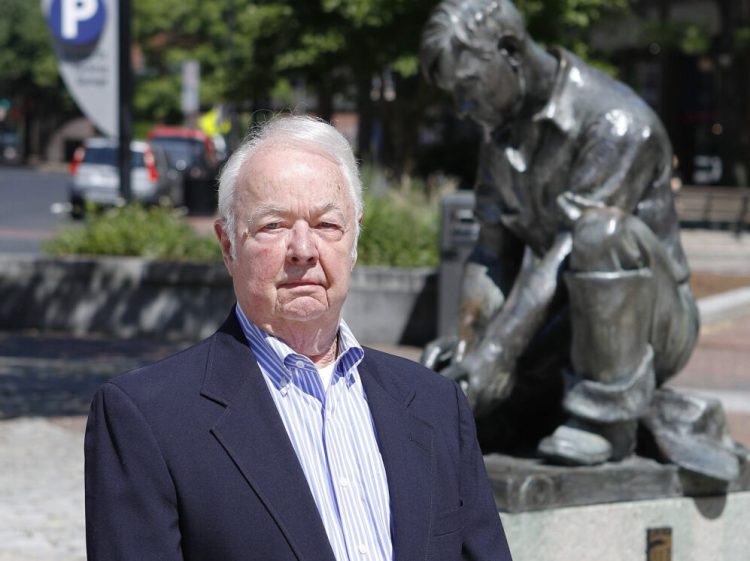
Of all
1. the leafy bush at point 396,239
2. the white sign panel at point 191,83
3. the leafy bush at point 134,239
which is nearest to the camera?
the leafy bush at point 396,239

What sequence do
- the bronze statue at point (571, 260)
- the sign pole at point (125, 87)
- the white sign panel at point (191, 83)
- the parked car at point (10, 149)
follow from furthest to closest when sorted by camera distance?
the parked car at point (10, 149) < the white sign panel at point (191, 83) < the sign pole at point (125, 87) < the bronze statue at point (571, 260)

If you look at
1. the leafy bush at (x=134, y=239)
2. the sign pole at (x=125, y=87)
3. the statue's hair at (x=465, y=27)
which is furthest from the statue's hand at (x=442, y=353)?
the sign pole at (x=125, y=87)

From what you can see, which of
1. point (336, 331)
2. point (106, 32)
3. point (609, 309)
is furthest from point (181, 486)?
point (106, 32)

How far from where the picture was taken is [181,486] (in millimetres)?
2545

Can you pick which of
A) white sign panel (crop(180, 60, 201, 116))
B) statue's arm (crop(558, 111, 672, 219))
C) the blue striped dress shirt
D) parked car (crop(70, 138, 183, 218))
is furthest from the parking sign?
white sign panel (crop(180, 60, 201, 116))

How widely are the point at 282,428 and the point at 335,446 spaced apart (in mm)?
106

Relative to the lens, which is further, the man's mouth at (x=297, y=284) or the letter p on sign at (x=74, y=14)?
the letter p on sign at (x=74, y=14)

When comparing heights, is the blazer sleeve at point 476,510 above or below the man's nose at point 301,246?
below

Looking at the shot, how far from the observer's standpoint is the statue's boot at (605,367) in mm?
4863

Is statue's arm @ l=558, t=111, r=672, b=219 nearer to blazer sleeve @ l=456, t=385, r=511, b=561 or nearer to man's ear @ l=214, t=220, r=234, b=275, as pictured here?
blazer sleeve @ l=456, t=385, r=511, b=561

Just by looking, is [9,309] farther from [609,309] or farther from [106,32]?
A: [609,309]

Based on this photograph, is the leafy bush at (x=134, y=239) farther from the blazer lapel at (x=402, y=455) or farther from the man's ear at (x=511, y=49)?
the blazer lapel at (x=402, y=455)

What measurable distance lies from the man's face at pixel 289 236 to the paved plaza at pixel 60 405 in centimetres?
369

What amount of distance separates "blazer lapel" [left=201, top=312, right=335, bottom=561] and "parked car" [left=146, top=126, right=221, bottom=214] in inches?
1022
